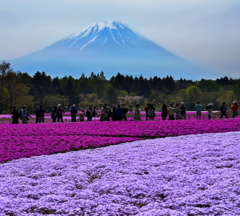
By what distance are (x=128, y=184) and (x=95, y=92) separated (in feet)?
456

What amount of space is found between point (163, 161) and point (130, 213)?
4.30m

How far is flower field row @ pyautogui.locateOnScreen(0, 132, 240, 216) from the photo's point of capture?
6071 mm

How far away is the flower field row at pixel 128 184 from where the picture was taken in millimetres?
6071

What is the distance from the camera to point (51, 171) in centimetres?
944

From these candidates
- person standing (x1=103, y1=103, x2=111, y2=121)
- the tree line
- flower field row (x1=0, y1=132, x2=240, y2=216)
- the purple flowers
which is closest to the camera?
flower field row (x1=0, y1=132, x2=240, y2=216)

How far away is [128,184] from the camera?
7.49 metres

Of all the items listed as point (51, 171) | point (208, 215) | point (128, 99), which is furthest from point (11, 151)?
point (128, 99)

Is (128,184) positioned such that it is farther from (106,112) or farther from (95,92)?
(95,92)

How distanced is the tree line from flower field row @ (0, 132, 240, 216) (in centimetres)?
5708

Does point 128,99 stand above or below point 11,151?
above

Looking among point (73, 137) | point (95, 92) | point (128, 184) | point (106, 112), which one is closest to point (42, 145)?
point (73, 137)

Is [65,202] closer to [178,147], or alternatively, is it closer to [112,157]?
[112,157]

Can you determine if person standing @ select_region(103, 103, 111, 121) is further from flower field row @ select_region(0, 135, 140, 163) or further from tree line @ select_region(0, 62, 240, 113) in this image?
tree line @ select_region(0, 62, 240, 113)

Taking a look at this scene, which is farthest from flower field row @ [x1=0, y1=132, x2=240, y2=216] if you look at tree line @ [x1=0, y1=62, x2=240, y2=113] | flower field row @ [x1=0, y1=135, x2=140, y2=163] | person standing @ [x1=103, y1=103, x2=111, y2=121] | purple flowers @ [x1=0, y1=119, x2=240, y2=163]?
tree line @ [x1=0, y1=62, x2=240, y2=113]
